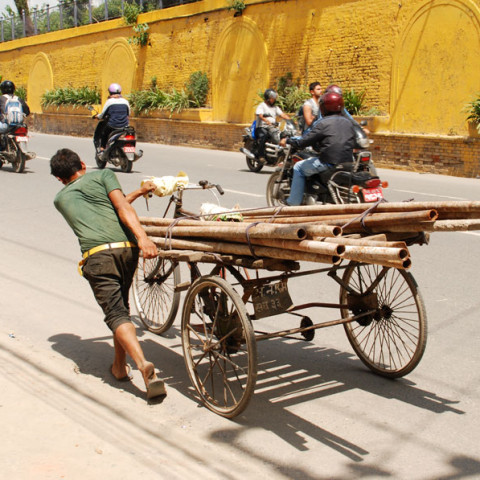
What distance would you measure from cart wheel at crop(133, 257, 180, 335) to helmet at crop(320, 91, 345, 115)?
3140 mm

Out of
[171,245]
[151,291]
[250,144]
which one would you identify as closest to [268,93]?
[250,144]

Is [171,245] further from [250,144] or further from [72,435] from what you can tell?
[250,144]

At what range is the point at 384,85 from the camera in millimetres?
19531

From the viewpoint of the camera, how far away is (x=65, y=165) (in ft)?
16.3

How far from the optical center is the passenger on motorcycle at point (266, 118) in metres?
16.5

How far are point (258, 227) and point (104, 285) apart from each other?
1.22 metres

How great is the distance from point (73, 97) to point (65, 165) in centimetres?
3161

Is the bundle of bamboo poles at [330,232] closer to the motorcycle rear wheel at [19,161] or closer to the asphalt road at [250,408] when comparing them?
the asphalt road at [250,408]

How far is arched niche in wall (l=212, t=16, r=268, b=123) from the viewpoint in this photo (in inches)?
965

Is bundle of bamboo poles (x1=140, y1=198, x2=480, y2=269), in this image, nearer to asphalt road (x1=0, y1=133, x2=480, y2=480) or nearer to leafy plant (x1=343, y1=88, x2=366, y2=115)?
asphalt road (x1=0, y1=133, x2=480, y2=480)

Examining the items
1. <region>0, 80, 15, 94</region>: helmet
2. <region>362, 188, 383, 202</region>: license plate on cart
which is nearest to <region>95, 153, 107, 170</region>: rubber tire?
<region>0, 80, 15, 94</region>: helmet

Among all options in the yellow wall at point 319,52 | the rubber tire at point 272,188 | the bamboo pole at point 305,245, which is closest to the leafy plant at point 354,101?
the yellow wall at point 319,52

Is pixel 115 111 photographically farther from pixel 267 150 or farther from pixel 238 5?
pixel 238 5

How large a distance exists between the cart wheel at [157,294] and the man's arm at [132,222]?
3.91ft
